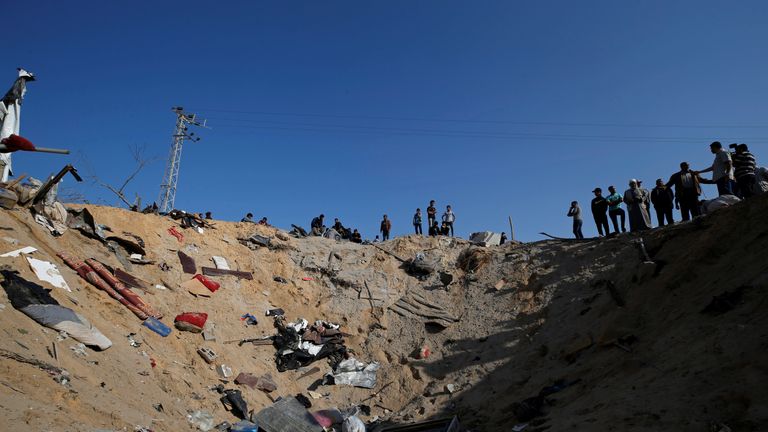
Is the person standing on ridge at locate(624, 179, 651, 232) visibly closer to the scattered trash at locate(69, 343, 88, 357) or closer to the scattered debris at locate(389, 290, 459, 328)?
the scattered debris at locate(389, 290, 459, 328)

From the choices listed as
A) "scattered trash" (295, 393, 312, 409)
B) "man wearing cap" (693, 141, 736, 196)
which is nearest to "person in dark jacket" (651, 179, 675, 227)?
"man wearing cap" (693, 141, 736, 196)

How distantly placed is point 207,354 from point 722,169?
11806mm

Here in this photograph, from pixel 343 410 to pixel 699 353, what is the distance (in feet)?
24.2

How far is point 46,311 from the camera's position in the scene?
296 inches

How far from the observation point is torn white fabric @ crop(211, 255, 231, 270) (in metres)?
13.8

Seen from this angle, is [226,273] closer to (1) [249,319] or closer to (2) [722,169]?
(1) [249,319]

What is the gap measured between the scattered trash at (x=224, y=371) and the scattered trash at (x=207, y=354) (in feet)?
0.79

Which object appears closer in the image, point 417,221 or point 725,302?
point 725,302

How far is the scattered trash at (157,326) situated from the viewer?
32.7ft

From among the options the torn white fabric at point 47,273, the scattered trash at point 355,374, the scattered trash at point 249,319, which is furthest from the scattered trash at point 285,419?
the torn white fabric at point 47,273

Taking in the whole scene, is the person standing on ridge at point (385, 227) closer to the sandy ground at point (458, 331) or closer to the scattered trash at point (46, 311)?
the sandy ground at point (458, 331)

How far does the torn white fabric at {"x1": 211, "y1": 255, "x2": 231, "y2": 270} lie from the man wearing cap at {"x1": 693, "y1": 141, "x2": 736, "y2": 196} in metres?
12.8

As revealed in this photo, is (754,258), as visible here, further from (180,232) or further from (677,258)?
(180,232)

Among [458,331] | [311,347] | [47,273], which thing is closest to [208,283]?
[311,347]
